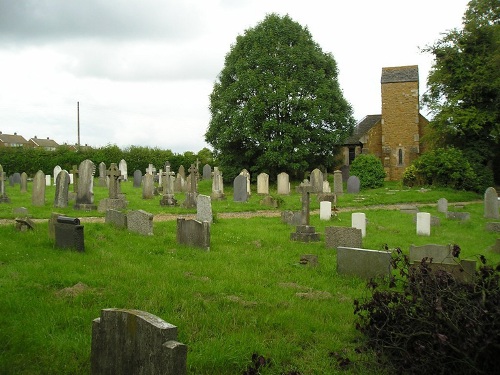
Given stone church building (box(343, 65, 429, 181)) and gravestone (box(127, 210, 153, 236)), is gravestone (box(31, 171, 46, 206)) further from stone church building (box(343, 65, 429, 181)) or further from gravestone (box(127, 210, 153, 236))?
stone church building (box(343, 65, 429, 181))

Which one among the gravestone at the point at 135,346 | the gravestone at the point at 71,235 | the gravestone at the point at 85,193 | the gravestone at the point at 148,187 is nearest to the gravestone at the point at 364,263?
the gravestone at the point at 71,235

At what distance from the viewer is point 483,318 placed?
4.14m

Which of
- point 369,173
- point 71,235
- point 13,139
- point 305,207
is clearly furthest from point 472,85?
point 13,139

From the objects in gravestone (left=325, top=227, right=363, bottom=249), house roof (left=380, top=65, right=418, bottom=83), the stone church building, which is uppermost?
house roof (left=380, top=65, right=418, bottom=83)

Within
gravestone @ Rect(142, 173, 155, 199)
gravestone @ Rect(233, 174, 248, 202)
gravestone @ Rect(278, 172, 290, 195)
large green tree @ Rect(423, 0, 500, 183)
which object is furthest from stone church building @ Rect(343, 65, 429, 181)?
gravestone @ Rect(142, 173, 155, 199)

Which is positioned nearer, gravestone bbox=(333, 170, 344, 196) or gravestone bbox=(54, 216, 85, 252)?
gravestone bbox=(54, 216, 85, 252)

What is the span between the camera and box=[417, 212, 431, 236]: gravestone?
46.8 feet

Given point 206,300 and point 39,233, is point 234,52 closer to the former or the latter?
point 39,233

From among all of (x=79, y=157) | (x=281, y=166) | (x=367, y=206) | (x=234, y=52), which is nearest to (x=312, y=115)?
(x=281, y=166)

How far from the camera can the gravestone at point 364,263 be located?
842cm

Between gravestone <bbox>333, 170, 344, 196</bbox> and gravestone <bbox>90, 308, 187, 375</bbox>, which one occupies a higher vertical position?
gravestone <bbox>333, 170, 344, 196</bbox>

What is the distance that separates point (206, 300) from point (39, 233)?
5.87 meters

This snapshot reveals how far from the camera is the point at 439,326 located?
4.32 metres

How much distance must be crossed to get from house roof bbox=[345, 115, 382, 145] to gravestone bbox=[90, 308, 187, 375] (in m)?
41.8
